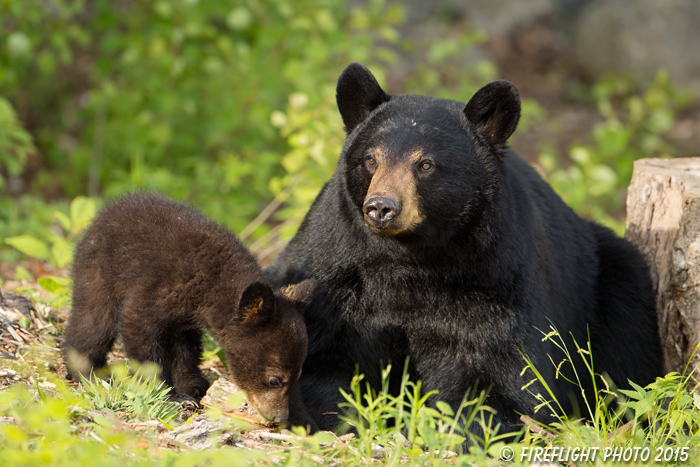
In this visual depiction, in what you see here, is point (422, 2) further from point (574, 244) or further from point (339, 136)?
point (574, 244)

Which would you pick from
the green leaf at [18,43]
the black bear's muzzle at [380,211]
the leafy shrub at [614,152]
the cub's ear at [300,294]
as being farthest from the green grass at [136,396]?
the leafy shrub at [614,152]

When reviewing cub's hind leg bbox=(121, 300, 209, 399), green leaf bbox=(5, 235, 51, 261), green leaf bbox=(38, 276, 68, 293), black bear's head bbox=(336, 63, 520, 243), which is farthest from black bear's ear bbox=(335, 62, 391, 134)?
green leaf bbox=(5, 235, 51, 261)

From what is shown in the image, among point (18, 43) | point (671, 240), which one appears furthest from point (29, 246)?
point (671, 240)

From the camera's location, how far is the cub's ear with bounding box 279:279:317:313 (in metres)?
3.54

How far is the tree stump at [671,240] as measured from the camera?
13.4ft

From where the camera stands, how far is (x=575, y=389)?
440cm

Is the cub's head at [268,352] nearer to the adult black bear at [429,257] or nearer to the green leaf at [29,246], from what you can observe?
the adult black bear at [429,257]

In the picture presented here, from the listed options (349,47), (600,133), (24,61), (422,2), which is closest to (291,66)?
(349,47)

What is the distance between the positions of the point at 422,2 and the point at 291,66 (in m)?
6.62

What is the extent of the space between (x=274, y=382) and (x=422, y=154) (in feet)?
4.06

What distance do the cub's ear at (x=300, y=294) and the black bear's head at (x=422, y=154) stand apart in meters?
0.43

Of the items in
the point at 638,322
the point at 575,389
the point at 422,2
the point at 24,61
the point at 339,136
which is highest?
the point at 422,2

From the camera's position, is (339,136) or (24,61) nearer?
(339,136)

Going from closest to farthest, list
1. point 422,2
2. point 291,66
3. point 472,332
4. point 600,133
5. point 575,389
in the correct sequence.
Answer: point 472,332 → point 575,389 → point 291,66 → point 600,133 → point 422,2
